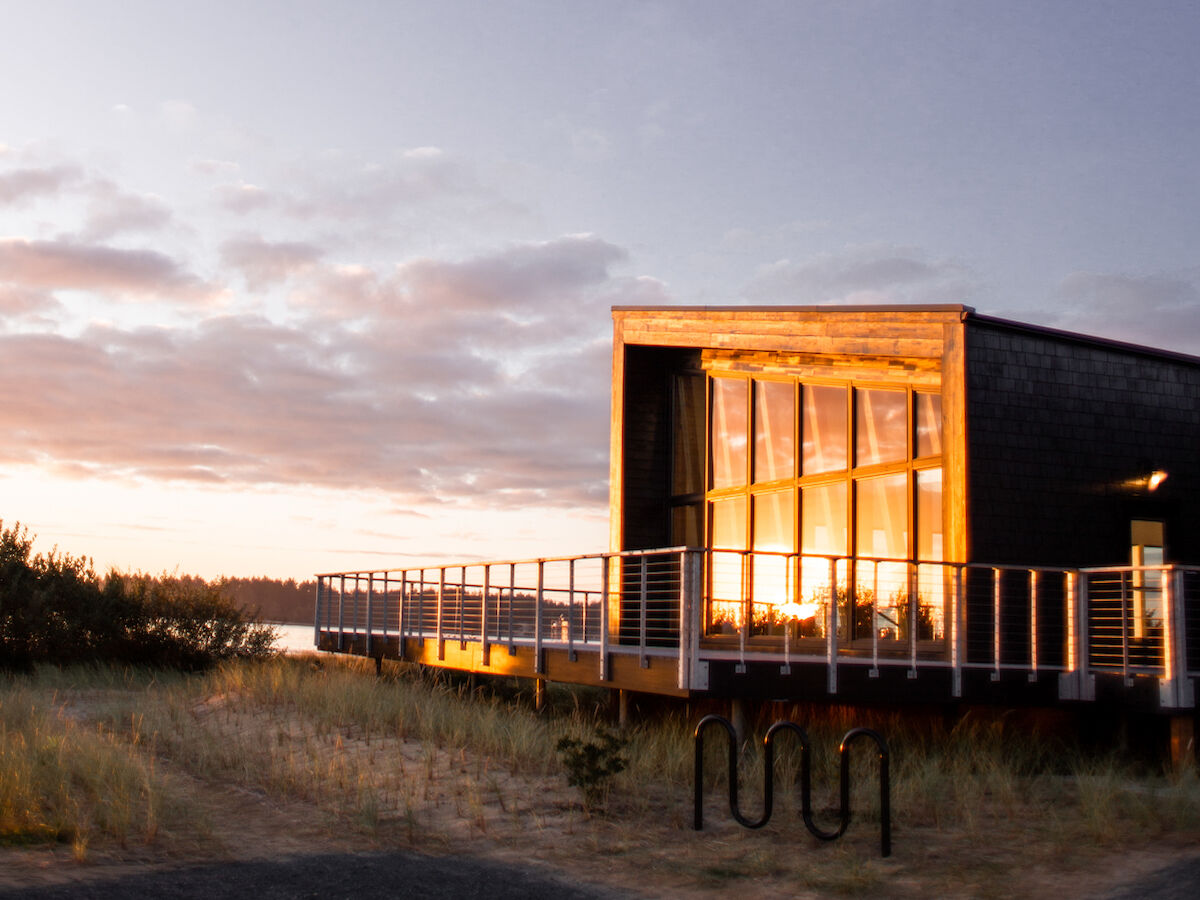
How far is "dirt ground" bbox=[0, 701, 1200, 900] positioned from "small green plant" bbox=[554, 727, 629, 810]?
5.7 inches

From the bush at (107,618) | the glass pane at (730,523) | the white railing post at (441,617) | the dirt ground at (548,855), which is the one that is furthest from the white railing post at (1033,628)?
the bush at (107,618)

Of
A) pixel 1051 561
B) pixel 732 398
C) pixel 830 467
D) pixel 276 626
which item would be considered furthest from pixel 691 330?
pixel 276 626

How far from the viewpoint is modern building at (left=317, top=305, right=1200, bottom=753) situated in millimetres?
11305

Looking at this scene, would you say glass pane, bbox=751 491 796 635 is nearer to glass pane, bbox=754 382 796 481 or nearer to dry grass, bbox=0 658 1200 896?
glass pane, bbox=754 382 796 481

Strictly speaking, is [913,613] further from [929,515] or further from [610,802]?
[610,802]

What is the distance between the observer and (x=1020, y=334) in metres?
13.3

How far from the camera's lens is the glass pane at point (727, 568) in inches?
622

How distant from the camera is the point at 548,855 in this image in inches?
327

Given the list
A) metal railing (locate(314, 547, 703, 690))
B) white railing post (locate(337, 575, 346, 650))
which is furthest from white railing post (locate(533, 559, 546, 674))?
white railing post (locate(337, 575, 346, 650))

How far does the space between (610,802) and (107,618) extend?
17.6 m

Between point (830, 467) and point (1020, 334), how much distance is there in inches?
118

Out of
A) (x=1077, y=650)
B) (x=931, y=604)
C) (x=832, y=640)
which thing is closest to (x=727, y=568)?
(x=931, y=604)

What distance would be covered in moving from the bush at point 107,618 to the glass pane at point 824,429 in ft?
44.6

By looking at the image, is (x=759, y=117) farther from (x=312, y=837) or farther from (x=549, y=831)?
(x=312, y=837)
